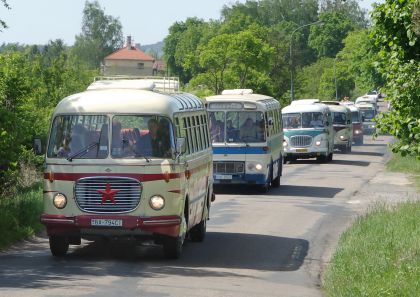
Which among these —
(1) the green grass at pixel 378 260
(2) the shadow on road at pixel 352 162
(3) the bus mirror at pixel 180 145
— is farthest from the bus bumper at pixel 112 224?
(2) the shadow on road at pixel 352 162

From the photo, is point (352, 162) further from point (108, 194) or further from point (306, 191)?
point (108, 194)

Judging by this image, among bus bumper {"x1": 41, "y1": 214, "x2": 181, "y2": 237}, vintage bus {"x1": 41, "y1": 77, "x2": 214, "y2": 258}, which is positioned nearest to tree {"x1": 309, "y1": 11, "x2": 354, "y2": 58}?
vintage bus {"x1": 41, "y1": 77, "x2": 214, "y2": 258}

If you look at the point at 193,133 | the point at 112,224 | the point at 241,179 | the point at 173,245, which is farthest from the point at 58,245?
the point at 241,179

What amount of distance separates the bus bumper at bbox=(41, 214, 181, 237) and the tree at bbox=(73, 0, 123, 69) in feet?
528

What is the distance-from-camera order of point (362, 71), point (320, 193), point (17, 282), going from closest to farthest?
point (17, 282), point (320, 193), point (362, 71)

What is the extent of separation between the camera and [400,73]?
1711 cm

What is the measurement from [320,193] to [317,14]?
16575cm

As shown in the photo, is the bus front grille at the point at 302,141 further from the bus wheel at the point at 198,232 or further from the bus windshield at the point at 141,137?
the bus windshield at the point at 141,137

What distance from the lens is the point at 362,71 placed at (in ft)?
412

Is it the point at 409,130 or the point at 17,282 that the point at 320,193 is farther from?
the point at 17,282

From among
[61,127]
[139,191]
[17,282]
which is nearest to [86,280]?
[17,282]

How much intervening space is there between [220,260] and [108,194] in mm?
2307

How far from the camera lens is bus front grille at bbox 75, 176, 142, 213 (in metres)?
17.2

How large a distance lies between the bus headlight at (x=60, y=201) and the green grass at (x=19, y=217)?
2.11m
